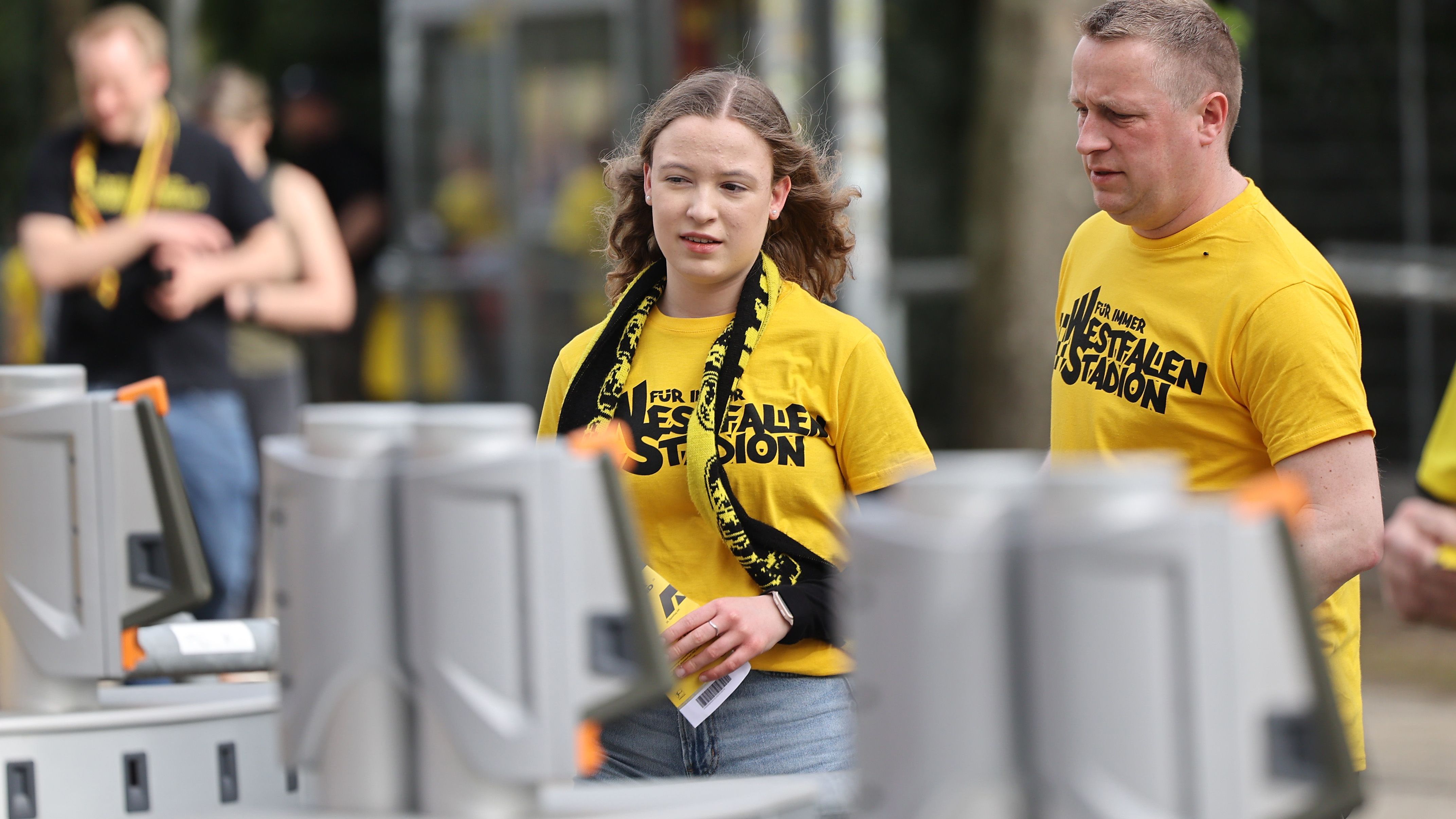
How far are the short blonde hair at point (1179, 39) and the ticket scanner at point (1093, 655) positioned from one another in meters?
1.41

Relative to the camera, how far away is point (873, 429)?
260 centimetres

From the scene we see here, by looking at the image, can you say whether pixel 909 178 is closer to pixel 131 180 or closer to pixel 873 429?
pixel 131 180

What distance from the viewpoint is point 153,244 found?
16.1 ft

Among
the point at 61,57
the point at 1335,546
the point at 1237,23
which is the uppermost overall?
the point at 61,57

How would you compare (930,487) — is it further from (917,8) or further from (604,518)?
(917,8)

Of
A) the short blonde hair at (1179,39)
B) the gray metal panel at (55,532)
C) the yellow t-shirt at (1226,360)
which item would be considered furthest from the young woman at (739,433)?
the gray metal panel at (55,532)

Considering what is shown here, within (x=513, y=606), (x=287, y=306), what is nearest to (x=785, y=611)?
(x=513, y=606)

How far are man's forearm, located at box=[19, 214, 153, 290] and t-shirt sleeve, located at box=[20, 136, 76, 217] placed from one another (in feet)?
0.10

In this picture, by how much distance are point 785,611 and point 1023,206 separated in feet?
16.0

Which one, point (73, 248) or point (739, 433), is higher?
point (73, 248)

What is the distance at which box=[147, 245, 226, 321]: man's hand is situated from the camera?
4.96 metres

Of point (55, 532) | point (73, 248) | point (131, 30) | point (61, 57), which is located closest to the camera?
point (55, 532)

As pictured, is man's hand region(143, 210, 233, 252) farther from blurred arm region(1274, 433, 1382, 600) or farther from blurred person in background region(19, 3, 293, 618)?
blurred arm region(1274, 433, 1382, 600)

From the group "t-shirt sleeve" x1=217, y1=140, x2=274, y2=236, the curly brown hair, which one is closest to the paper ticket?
the curly brown hair
